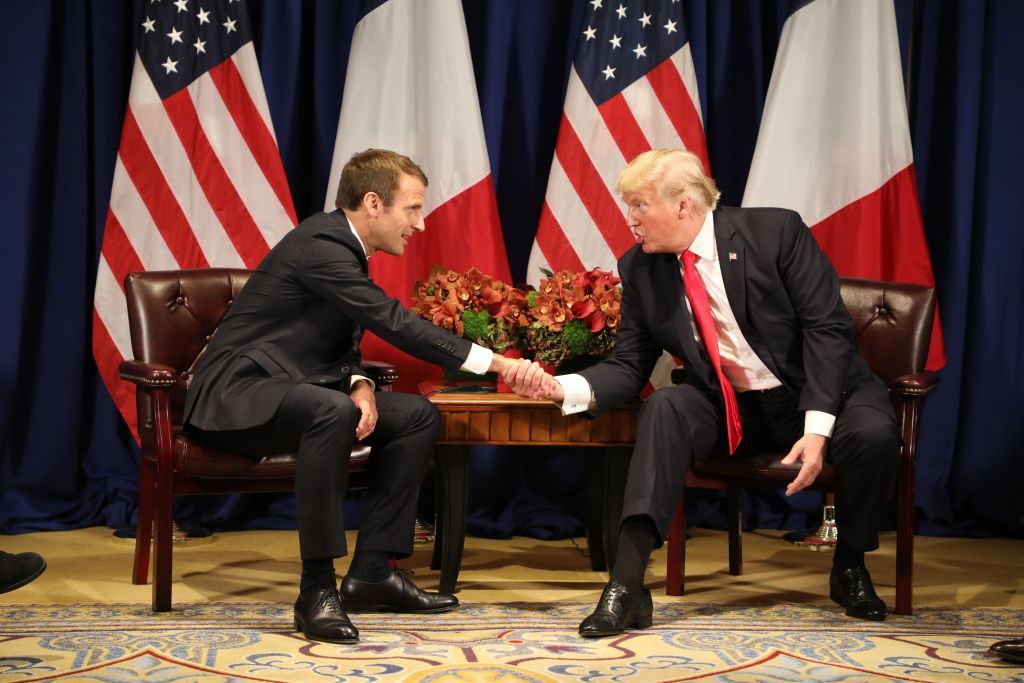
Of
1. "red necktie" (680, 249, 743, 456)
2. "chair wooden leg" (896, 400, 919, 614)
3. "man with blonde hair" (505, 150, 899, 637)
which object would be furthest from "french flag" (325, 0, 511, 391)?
"chair wooden leg" (896, 400, 919, 614)

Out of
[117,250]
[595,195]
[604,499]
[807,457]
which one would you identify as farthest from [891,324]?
[117,250]

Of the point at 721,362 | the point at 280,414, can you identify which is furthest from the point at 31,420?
the point at 721,362

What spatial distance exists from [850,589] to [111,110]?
3.25 m

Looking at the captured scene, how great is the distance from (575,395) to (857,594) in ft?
3.13

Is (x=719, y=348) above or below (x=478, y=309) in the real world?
below

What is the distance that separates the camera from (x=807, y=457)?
132 inches

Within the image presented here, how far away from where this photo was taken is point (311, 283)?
3445 mm

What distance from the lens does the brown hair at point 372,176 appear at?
11.7ft

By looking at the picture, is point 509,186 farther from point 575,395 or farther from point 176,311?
point 575,395

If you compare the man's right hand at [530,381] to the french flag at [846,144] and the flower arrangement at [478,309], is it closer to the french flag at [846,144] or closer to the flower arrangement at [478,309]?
the flower arrangement at [478,309]

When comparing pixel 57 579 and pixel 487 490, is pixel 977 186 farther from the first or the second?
pixel 57 579

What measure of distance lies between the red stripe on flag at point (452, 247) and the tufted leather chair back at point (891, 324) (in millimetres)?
1323

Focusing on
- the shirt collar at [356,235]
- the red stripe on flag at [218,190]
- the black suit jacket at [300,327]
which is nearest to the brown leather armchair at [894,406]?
the black suit jacket at [300,327]

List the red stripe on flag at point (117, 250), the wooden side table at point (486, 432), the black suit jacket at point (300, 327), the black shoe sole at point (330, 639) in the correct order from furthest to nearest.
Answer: the red stripe on flag at point (117, 250)
the wooden side table at point (486, 432)
the black suit jacket at point (300, 327)
the black shoe sole at point (330, 639)
